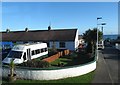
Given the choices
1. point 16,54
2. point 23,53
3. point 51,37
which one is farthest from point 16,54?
point 51,37

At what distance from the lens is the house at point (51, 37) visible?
124 feet

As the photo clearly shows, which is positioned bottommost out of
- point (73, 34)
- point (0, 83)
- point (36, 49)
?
point (0, 83)

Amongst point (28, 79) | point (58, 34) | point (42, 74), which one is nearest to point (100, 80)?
point (42, 74)

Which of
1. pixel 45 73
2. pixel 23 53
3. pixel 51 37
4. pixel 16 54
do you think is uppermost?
pixel 51 37

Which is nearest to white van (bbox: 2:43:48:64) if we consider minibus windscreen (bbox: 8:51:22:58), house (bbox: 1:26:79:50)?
minibus windscreen (bbox: 8:51:22:58)

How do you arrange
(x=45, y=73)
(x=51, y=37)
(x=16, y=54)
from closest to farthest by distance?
(x=45, y=73) < (x=16, y=54) < (x=51, y=37)

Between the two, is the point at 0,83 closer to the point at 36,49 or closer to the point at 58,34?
the point at 36,49

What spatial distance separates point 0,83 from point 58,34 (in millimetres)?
26766

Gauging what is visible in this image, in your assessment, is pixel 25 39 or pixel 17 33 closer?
pixel 25 39

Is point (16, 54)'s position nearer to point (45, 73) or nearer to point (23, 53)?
point (23, 53)

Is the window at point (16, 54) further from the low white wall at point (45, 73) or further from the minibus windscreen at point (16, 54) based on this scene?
the low white wall at point (45, 73)

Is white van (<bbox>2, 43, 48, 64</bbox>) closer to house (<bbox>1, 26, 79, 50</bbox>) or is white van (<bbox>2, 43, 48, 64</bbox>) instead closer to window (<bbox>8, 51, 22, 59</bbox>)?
window (<bbox>8, 51, 22, 59</bbox>)

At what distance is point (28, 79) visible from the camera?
15461 mm

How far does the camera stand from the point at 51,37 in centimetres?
4016
